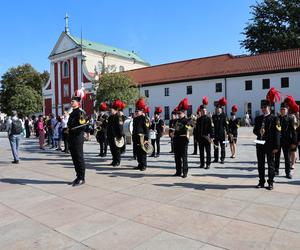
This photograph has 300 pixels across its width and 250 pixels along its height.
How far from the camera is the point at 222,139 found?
10750 millimetres

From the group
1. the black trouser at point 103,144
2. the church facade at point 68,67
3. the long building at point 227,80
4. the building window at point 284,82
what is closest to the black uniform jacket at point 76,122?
the black trouser at point 103,144

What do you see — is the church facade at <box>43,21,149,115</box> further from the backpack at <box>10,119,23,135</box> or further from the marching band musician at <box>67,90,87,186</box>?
the marching band musician at <box>67,90,87,186</box>

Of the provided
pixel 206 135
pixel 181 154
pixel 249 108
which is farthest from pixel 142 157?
pixel 249 108

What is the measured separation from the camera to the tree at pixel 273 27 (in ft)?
163

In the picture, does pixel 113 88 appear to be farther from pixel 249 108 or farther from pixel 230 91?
pixel 249 108

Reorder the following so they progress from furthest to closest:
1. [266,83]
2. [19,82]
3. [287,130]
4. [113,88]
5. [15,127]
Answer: [19,82], [266,83], [113,88], [15,127], [287,130]

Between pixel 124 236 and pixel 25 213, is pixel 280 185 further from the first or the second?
Result: pixel 25 213

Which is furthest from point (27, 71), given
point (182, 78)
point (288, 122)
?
point (288, 122)

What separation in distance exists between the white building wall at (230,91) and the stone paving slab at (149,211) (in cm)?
3029

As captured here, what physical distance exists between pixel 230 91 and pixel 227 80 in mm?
1478

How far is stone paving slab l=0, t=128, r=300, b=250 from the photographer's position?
14.3 feet

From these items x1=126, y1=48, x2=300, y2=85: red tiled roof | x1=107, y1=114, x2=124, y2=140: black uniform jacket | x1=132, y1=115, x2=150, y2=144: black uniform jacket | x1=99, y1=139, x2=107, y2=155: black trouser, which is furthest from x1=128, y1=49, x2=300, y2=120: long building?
x1=132, y1=115, x2=150, y2=144: black uniform jacket

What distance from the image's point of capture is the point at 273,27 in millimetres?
52469

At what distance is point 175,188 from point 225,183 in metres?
1.28
